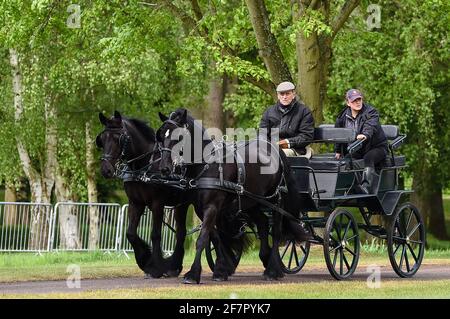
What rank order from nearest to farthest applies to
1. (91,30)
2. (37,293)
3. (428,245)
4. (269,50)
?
(37,293) → (269,50) → (91,30) → (428,245)

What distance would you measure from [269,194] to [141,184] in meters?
1.89

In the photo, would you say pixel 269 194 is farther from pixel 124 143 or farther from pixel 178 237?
pixel 124 143

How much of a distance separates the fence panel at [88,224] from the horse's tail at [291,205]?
25.4 feet

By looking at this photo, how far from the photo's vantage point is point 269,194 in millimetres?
16344

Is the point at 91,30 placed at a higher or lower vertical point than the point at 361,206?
higher

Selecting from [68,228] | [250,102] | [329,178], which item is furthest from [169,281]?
[250,102]

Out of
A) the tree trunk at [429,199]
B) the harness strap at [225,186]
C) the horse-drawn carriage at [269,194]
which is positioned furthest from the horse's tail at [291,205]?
the tree trunk at [429,199]

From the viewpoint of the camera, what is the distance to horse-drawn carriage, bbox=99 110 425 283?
49.6 ft

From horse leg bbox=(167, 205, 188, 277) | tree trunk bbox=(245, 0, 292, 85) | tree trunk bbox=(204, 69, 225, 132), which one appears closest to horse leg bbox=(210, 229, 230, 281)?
horse leg bbox=(167, 205, 188, 277)

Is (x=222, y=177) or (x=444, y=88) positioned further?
(x=444, y=88)
